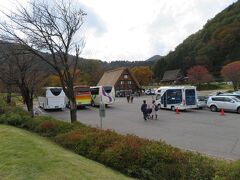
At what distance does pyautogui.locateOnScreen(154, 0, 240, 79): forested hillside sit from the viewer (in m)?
97.1

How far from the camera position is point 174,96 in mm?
31609

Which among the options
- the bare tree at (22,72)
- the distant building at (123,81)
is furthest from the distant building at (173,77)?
the bare tree at (22,72)

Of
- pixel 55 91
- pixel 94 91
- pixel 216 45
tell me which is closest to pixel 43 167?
pixel 55 91

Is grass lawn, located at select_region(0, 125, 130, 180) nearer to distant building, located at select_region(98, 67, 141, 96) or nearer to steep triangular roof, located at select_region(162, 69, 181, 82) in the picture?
distant building, located at select_region(98, 67, 141, 96)

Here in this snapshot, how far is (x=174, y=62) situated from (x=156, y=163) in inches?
4668

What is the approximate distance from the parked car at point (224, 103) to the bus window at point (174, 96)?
10.8 feet

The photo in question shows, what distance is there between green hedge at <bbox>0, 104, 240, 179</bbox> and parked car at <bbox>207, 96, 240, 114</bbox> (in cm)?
2157

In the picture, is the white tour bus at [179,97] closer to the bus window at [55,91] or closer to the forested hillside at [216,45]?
the bus window at [55,91]

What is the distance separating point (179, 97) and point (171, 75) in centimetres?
8559

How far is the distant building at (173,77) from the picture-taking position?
4373 inches

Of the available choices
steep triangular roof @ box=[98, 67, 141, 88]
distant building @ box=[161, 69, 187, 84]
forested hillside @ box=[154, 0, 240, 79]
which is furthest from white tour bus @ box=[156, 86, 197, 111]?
distant building @ box=[161, 69, 187, 84]

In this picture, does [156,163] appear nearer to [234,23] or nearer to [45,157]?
[45,157]

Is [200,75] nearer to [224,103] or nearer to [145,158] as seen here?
[224,103]

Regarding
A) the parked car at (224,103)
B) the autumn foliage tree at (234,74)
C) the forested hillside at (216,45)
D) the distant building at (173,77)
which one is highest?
the forested hillside at (216,45)
